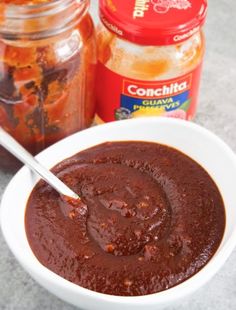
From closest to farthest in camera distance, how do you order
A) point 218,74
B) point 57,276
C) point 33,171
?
point 57,276 → point 33,171 → point 218,74

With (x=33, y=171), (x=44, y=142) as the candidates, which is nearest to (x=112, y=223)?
(x=33, y=171)

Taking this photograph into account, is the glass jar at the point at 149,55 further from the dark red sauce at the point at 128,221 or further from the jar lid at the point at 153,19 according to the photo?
the dark red sauce at the point at 128,221

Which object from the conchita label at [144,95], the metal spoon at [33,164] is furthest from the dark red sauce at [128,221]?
the conchita label at [144,95]

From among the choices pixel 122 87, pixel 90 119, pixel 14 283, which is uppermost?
pixel 122 87

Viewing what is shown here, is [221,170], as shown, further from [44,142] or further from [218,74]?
[218,74]

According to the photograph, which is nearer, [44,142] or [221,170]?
[221,170]

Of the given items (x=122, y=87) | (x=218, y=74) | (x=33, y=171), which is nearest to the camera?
(x=33, y=171)

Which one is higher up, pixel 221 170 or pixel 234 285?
pixel 221 170
